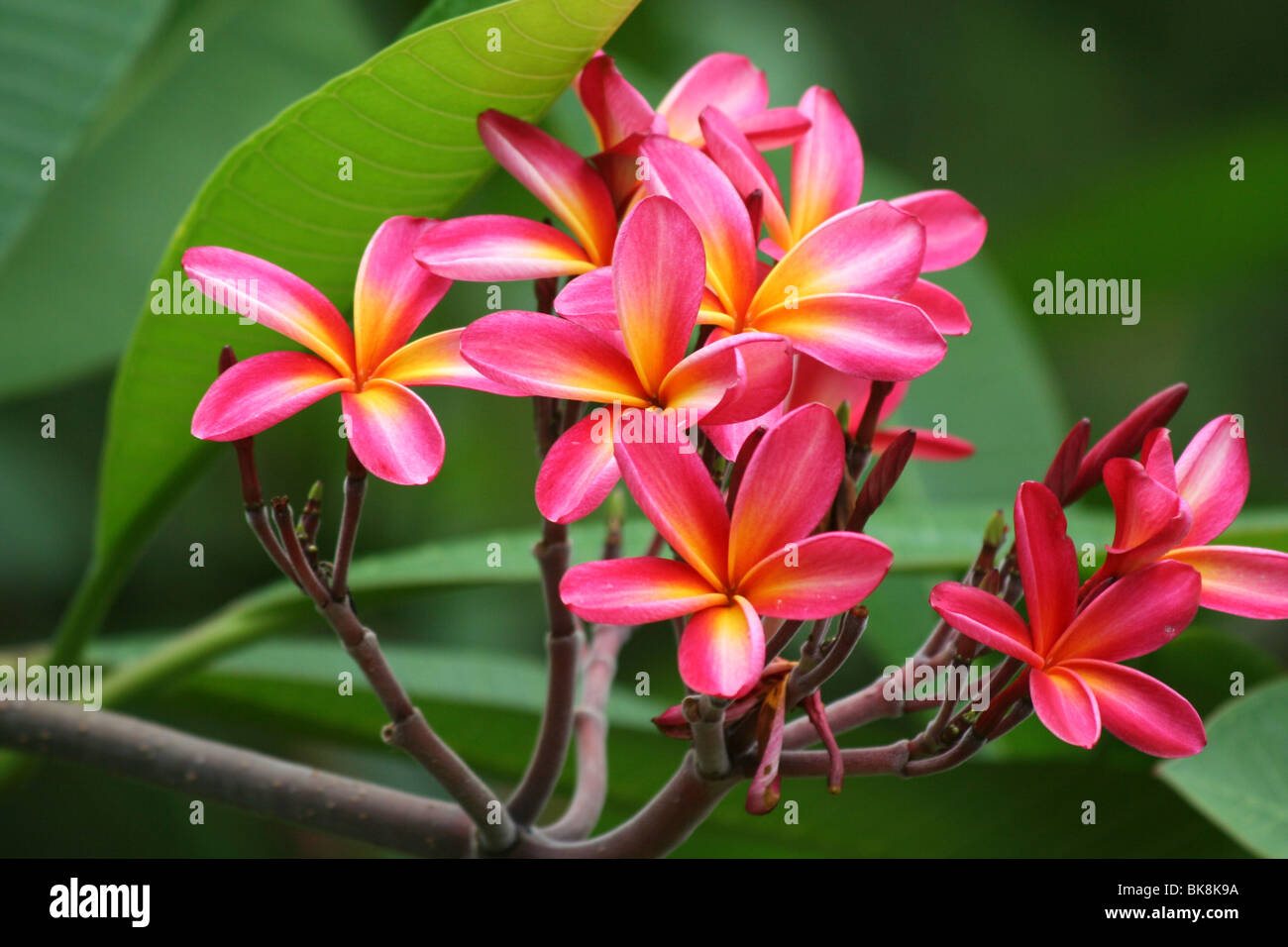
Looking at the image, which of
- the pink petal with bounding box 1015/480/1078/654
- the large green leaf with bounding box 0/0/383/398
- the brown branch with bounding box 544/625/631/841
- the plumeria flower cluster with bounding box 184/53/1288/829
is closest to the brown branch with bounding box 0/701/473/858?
the brown branch with bounding box 544/625/631/841

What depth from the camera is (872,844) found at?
0.83m

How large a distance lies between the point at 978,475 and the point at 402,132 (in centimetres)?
69

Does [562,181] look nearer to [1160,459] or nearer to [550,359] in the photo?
[550,359]

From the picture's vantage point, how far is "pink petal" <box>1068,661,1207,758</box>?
40cm

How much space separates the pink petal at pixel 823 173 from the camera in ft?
1.68

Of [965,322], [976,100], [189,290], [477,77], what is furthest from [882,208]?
[976,100]

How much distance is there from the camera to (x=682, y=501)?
15.4 inches

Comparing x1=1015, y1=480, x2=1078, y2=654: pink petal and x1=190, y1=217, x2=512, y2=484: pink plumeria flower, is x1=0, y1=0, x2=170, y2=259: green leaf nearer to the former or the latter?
x1=190, y1=217, x2=512, y2=484: pink plumeria flower

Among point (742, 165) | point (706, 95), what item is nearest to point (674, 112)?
point (706, 95)

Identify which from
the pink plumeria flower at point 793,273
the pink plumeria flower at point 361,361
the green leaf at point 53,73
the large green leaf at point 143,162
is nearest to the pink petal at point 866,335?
the pink plumeria flower at point 793,273

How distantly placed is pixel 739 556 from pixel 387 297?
17cm

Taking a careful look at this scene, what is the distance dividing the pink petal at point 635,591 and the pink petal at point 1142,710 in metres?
0.13

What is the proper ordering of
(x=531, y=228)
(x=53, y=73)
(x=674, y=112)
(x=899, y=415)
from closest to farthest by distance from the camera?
(x=531, y=228)
(x=674, y=112)
(x=53, y=73)
(x=899, y=415)

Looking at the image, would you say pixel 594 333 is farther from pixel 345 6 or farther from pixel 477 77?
pixel 345 6
